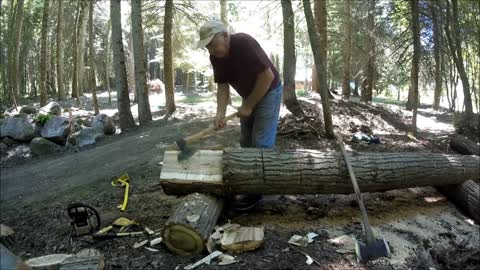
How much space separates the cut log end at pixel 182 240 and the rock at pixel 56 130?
7.68m

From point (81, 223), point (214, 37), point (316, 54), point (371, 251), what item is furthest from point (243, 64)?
point (316, 54)

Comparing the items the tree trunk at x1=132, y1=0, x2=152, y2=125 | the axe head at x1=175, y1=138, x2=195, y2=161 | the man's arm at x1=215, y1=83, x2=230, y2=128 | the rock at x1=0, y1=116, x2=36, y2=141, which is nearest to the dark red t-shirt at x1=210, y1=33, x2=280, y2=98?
the man's arm at x1=215, y1=83, x2=230, y2=128

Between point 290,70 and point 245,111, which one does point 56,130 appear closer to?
point 290,70

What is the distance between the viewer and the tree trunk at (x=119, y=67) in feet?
32.4

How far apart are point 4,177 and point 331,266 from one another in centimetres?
682

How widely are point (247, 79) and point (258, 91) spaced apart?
0.64 feet

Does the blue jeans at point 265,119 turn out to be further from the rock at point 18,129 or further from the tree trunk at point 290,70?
the rock at point 18,129

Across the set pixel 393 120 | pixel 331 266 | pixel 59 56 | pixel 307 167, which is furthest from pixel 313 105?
pixel 59 56

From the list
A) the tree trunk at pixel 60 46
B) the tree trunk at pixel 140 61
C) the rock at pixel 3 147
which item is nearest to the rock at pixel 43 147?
the rock at pixel 3 147

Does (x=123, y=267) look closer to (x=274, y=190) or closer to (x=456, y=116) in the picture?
(x=274, y=190)

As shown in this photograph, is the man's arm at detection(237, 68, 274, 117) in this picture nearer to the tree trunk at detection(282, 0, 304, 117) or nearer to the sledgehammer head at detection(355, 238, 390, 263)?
the sledgehammer head at detection(355, 238, 390, 263)

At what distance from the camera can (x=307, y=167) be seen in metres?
4.02

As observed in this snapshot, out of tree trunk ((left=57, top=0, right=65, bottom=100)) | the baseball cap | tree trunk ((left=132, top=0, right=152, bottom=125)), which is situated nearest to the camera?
the baseball cap

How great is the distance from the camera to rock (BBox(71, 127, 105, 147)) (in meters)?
9.84
